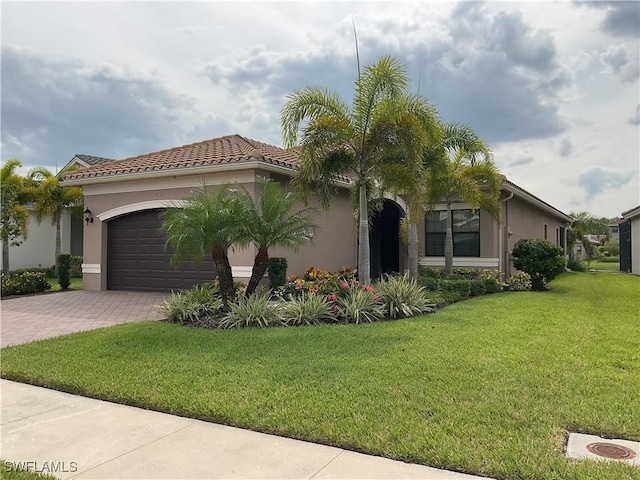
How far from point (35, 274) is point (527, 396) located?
15.5 m

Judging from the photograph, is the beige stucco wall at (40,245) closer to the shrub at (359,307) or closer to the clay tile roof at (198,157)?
the clay tile roof at (198,157)

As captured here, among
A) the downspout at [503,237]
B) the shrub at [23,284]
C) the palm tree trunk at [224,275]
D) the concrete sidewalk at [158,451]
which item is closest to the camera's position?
the concrete sidewalk at [158,451]

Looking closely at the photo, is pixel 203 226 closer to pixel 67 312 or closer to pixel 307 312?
pixel 307 312

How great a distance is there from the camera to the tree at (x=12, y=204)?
1700 centimetres

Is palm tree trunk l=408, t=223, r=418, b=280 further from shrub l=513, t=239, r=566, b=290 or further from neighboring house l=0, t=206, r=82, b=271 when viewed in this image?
neighboring house l=0, t=206, r=82, b=271

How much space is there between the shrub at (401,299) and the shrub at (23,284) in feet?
37.2

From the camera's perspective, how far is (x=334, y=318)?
9367 millimetres

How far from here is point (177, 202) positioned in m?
13.8

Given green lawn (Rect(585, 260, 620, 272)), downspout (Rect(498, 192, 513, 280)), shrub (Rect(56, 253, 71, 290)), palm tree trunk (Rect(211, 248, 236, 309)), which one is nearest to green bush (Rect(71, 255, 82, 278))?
shrub (Rect(56, 253, 71, 290))

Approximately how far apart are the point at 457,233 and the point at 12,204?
16.1 metres

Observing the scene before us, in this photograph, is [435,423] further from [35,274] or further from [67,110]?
[35,274]

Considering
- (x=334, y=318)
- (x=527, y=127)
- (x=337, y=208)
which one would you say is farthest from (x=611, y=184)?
(x=334, y=318)

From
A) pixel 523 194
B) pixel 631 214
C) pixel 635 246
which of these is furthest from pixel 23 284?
pixel 635 246

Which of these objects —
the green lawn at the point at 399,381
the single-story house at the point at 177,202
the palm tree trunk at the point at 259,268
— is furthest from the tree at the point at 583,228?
the palm tree trunk at the point at 259,268
